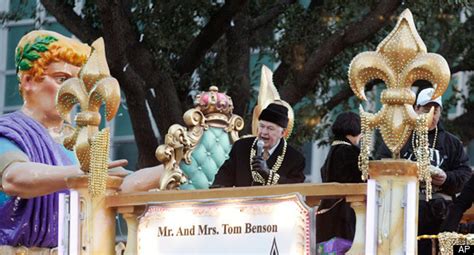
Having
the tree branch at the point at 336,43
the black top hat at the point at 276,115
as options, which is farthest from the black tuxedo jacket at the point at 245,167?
the tree branch at the point at 336,43

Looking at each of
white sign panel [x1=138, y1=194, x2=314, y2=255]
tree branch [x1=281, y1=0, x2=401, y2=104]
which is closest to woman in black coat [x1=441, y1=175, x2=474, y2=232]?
white sign panel [x1=138, y1=194, x2=314, y2=255]

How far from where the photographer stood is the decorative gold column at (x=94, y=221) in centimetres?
814

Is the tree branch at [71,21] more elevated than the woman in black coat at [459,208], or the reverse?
the tree branch at [71,21]

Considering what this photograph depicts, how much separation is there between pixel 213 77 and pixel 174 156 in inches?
340

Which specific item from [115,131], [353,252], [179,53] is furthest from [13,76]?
[353,252]

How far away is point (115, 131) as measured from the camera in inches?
953

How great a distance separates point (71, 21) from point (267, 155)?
8338 millimetres

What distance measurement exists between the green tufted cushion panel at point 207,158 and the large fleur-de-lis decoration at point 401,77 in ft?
10.7

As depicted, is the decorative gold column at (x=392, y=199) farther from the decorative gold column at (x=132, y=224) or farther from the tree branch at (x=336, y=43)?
the tree branch at (x=336, y=43)

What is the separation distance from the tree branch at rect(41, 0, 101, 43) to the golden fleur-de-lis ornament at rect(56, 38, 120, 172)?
9.67 metres

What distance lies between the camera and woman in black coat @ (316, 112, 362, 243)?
10164mm

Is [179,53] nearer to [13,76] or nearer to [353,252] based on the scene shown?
[13,76]

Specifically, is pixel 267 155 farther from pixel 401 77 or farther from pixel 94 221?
pixel 401 77

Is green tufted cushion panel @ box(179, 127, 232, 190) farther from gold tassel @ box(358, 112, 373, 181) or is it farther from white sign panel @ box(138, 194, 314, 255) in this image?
gold tassel @ box(358, 112, 373, 181)
